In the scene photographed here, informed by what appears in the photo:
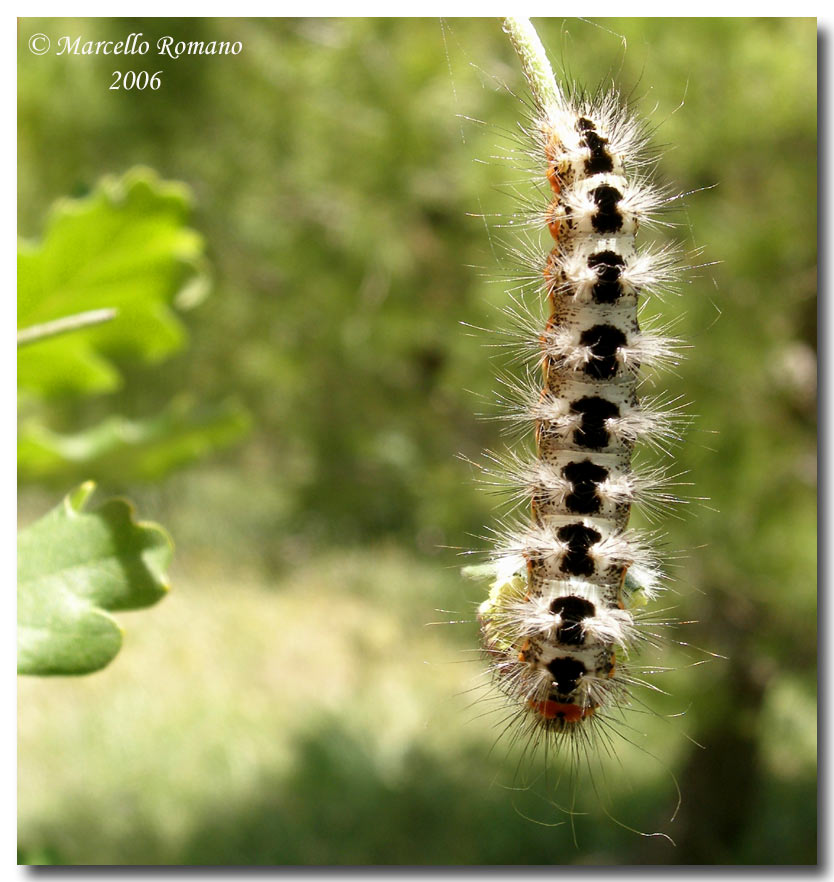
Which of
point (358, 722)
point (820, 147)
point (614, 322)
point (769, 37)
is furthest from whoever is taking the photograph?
point (358, 722)

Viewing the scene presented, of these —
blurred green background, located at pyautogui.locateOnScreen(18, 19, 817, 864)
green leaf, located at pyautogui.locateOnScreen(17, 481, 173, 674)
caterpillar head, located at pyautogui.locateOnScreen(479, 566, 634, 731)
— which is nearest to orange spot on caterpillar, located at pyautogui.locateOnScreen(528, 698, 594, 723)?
caterpillar head, located at pyautogui.locateOnScreen(479, 566, 634, 731)

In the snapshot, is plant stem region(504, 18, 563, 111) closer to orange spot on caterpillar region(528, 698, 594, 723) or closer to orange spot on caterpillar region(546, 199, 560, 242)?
orange spot on caterpillar region(546, 199, 560, 242)

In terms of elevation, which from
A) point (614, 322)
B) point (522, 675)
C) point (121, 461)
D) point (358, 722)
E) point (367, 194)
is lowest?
point (358, 722)

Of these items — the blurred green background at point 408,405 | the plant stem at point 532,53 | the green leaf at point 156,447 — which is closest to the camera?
the plant stem at point 532,53

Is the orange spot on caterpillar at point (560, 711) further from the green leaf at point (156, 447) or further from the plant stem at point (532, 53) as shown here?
the green leaf at point (156, 447)

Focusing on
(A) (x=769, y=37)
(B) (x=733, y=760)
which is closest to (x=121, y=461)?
(A) (x=769, y=37)

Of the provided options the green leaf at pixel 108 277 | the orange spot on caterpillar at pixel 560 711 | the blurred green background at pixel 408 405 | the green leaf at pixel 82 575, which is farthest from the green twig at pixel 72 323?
the blurred green background at pixel 408 405

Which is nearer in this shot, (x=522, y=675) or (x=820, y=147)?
(x=522, y=675)
